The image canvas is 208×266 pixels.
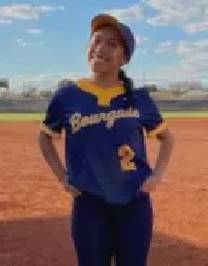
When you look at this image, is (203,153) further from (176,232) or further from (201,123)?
(201,123)

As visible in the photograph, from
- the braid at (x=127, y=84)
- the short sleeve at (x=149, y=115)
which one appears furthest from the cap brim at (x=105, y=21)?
the short sleeve at (x=149, y=115)

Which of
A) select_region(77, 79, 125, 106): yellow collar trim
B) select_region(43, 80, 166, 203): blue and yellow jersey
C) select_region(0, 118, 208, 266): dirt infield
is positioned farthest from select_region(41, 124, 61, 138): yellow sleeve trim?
select_region(0, 118, 208, 266): dirt infield

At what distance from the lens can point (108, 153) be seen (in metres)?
3.28

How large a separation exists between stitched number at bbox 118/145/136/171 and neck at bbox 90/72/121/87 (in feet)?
1.08

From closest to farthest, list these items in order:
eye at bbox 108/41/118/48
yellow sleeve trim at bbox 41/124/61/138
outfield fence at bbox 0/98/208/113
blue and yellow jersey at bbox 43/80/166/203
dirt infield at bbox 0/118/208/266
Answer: blue and yellow jersey at bbox 43/80/166/203 → eye at bbox 108/41/118/48 → yellow sleeve trim at bbox 41/124/61/138 → dirt infield at bbox 0/118/208/266 → outfield fence at bbox 0/98/208/113

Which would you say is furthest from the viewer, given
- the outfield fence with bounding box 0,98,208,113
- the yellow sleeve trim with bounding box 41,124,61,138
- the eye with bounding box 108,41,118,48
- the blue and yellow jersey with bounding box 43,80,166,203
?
the outfield fence with bounding box 0,98,208,113

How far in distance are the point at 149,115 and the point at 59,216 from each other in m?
5.56

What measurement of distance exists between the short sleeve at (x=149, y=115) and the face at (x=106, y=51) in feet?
0.64

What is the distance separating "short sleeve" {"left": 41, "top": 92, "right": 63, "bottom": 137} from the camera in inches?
134

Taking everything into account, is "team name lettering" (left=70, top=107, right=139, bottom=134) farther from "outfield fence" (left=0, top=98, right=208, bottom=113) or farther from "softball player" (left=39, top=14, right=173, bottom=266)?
"outfield fence" (left=0, top=98, right=208, bottom=113)

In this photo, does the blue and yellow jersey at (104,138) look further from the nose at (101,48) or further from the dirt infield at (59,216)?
the dirt infield at (59,216)

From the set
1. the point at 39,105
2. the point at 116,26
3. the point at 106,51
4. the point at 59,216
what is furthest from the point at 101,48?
the point at 39,105

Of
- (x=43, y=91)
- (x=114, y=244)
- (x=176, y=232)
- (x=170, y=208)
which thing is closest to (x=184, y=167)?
(x=170, y=208)

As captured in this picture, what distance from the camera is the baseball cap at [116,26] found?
3.38 meters
